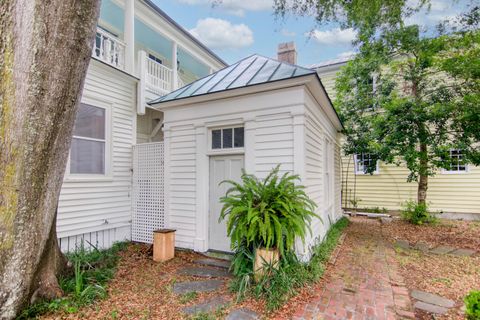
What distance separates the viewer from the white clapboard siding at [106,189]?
546 cm

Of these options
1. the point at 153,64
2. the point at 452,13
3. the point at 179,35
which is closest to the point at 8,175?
the point at 153,64

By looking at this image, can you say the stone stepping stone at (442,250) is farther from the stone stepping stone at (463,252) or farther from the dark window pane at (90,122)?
the dark window pane at (90,122)

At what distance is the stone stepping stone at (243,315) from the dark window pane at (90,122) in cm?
481

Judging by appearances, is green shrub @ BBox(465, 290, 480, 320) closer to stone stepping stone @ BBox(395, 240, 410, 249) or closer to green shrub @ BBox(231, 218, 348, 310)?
green shrub @ BBox(231, 218, 348, 310)

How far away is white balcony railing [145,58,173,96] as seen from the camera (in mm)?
7441

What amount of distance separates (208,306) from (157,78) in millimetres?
6470

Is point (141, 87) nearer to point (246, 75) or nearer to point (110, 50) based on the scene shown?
point (110, 50)

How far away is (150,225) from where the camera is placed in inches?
256

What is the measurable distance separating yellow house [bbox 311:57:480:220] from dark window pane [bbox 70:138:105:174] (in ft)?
31.9

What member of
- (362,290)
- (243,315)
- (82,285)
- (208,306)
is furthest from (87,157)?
(362,290)

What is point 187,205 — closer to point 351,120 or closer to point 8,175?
point 8,175

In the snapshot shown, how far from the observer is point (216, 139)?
5695 mm

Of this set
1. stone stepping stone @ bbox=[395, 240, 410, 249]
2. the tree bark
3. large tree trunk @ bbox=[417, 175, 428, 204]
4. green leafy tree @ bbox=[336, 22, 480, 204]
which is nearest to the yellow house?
large tree trunk @ bbox=[417, 175, 428, 204]

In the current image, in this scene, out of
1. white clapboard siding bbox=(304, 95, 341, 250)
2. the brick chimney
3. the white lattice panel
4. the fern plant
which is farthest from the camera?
the brick chimney
